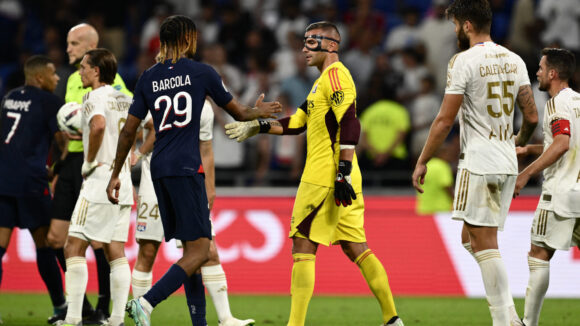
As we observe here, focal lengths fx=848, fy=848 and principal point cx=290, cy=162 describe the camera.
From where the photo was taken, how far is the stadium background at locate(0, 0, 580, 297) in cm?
1284

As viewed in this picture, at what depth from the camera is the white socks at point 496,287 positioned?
6605mm

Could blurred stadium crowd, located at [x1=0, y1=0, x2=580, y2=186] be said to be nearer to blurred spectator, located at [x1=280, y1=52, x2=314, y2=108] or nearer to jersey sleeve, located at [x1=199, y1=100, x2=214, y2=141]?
blurred spectator, located at [x1=280, y1=52, x2=314, y2=108]

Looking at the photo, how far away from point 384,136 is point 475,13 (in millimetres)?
8025

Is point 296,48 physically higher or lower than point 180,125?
higher

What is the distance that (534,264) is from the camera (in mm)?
7773

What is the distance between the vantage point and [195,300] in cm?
757

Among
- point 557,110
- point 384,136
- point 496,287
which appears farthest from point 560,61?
point 384,136

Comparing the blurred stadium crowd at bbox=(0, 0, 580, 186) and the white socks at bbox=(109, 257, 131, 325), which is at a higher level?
the blurred stadium crowd at bbox=(0, 0, 580, 186)

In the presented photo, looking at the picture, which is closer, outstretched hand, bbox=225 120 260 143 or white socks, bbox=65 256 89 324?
outstretched hand, bbox=225 120 260 143

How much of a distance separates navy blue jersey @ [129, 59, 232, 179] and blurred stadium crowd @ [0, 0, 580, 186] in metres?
7.54


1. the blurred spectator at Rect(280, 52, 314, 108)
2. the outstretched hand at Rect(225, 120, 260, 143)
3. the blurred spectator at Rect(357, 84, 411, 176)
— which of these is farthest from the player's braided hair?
the blurred spectator at Rect(280, 52, 314, 108)

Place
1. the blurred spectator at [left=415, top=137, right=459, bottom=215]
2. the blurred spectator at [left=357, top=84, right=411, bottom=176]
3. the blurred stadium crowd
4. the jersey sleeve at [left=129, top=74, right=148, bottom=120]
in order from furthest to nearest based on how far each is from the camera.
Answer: the blurred stadium crowd, the blurred spectator at [left=357, top=84, right=411, bottom=176], the blurred spectator at [left=415, top=137, right=459, bottom=215], the jersey sleeve at [left=129, top=74, right=148, bottom=120]

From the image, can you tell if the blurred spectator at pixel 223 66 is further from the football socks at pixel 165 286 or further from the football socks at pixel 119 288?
the football socks at pixel 165 286

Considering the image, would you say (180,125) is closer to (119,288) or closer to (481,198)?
(119,288)
